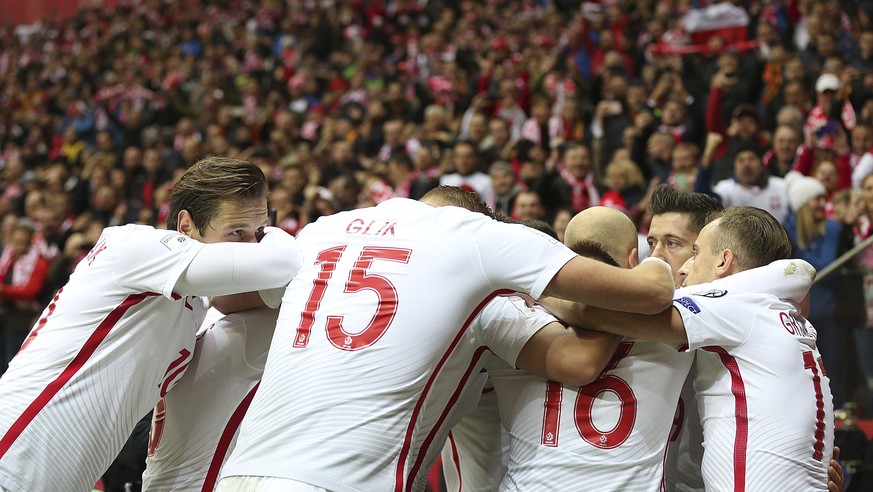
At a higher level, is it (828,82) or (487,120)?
(828,82)

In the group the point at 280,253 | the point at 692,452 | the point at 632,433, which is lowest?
the point at 692,452

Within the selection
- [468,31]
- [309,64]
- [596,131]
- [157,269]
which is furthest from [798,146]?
[309,64]

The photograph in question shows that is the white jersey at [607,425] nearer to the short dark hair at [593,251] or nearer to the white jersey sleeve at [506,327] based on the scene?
the white jersey sleeve at [506,327]

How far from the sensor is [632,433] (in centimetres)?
327

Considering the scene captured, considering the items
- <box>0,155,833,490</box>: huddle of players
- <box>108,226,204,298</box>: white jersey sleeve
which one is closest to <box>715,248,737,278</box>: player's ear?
<box>0,155,833,490</box>: huddle of players

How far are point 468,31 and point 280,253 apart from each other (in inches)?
543

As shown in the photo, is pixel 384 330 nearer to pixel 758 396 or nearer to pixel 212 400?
pixel 212 400

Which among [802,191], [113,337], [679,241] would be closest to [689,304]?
[679,241]

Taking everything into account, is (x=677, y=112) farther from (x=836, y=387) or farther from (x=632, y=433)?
(x=632, y=433)

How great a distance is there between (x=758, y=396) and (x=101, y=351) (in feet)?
7.33

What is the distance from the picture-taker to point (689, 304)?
10.7ft

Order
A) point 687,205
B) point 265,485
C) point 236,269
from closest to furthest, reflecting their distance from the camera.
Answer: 1. point 265,485
2. point 236,269
3. point 687,205

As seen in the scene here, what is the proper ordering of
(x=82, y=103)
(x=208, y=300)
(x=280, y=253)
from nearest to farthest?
(x=280, y=253) < (x=208, y=300) < (x=82, y=103)

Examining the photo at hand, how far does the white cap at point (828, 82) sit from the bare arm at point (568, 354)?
7.70 m
